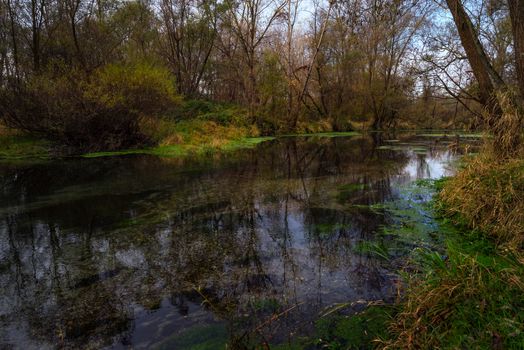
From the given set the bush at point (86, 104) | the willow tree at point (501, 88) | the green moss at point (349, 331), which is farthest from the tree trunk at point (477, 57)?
the bush at point (86, 104)

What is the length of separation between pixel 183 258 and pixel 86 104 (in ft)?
37.7

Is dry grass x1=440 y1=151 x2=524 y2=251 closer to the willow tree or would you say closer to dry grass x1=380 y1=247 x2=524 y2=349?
the willow tree

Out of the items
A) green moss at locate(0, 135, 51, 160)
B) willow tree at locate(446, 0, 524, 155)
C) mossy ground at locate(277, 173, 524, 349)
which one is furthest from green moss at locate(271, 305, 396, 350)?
green moss at locate(0, 135, 51, 160)

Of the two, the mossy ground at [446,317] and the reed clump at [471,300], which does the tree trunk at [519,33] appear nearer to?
the reed clump at [471,300]

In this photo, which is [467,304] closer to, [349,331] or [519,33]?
[349,331]

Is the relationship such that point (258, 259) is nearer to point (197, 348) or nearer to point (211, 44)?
point (197, 348)

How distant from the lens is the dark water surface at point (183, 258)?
2967 millimetres

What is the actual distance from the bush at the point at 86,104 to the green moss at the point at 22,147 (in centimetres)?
67

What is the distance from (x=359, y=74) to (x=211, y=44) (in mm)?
12595

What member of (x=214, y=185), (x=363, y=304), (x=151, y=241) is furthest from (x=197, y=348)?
(x=214, y=185)

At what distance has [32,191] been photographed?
8.22 metres

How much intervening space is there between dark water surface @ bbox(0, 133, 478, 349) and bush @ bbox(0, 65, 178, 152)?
5.10 m

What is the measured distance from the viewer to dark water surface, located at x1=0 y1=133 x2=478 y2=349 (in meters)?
2.97

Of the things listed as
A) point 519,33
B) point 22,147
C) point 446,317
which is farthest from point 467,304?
point 22,147
